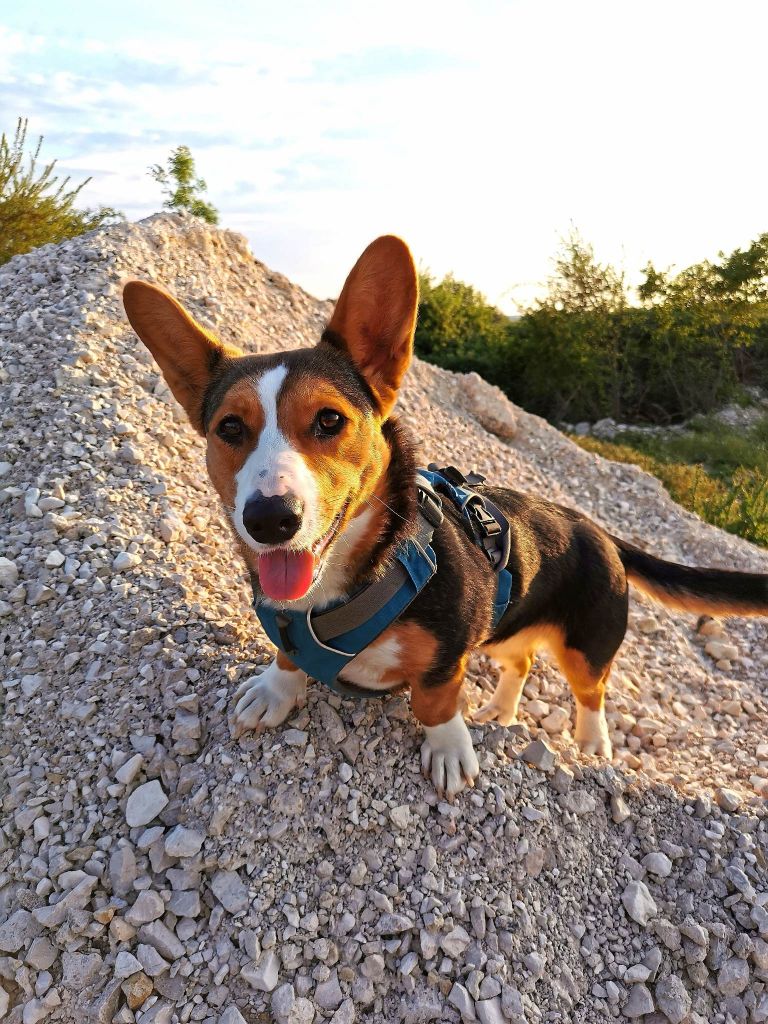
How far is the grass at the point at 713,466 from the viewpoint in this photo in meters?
8.48

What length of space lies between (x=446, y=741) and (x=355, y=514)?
1121 millimetres

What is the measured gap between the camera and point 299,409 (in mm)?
2377

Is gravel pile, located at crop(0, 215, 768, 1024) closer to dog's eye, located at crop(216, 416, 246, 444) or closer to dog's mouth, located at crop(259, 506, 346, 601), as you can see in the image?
dog's mouth, located at crop(259, 506, 346, 601)

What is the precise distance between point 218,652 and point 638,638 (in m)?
3.51

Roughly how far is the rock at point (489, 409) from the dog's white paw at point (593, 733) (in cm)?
517

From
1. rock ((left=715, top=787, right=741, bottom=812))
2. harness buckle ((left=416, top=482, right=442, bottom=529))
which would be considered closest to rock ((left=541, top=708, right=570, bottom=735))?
rock ((left=715, top=787, right=741, bottom=812))

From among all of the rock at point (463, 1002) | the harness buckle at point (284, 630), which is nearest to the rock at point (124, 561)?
Answer: the harness buckle at point (284, 630)

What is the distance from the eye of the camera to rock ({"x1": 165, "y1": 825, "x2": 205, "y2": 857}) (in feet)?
8.64

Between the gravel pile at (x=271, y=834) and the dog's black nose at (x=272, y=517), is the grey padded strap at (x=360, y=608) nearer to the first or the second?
the dog's black nose at (x=272, y=517)

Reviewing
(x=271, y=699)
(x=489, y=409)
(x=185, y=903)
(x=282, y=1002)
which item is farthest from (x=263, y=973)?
(x=489, y=409)

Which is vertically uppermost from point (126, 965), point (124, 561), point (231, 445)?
point (231, 445)

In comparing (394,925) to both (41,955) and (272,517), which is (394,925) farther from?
(272,517)

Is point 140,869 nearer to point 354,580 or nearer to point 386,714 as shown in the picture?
point 386,714

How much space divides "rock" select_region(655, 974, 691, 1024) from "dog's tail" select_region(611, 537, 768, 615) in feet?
5.77
